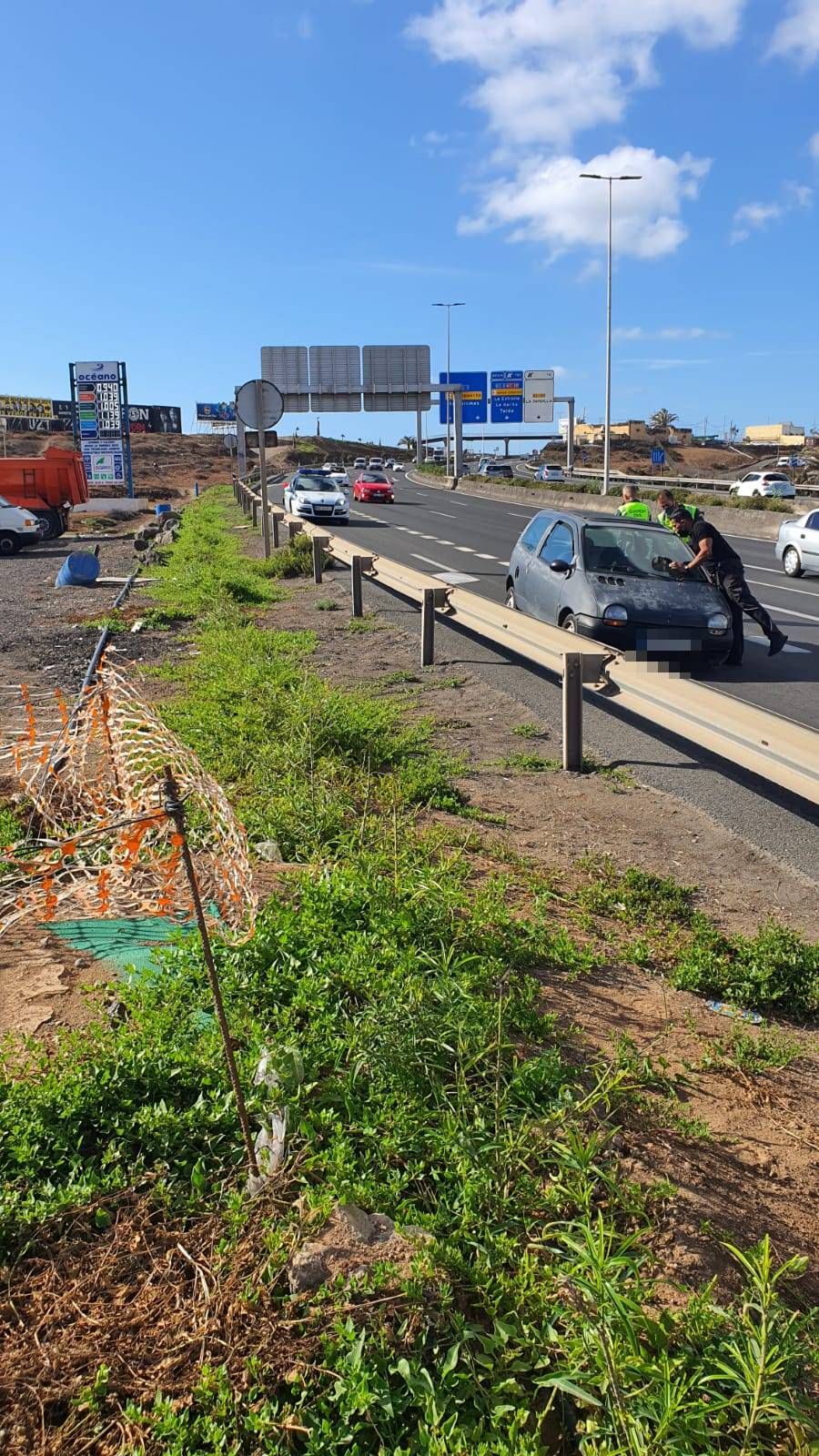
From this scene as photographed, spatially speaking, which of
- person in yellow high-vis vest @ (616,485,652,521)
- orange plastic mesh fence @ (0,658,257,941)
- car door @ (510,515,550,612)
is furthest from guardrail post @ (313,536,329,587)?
orange plastic mesh fence @ (0,658,257,941)

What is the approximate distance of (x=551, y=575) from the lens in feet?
35.8

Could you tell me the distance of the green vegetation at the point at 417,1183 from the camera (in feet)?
7.06

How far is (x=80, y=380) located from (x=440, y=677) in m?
42.5

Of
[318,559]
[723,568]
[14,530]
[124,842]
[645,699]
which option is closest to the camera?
[124,842]

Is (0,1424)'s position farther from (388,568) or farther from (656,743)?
(388,568)

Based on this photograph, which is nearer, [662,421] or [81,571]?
[81,571]

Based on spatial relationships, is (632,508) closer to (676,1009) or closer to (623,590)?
(623,590)

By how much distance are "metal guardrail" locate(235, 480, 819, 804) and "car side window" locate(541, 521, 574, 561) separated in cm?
98

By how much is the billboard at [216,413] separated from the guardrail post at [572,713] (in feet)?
445

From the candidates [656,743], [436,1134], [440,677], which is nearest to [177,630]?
[440,677]

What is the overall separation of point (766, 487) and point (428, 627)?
41.5 m

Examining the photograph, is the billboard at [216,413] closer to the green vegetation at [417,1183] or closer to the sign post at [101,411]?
the sign post at [101,411]

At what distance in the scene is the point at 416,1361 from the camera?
2.26 meters

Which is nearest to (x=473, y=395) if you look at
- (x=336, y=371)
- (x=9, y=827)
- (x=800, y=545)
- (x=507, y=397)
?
(x=507, y=397)
